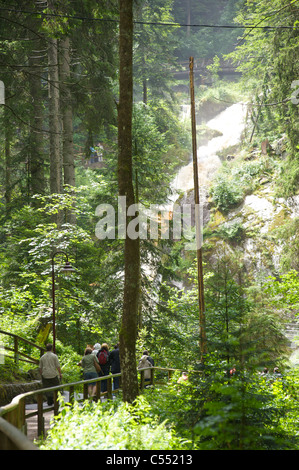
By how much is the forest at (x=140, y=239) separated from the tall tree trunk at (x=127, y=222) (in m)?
0.03

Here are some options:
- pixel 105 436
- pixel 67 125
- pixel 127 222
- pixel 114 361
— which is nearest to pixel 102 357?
pixel 114 361

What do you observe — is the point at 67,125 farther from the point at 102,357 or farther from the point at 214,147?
the point at 214,147

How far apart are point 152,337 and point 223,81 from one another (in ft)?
163

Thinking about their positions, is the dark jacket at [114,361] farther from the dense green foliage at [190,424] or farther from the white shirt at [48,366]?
the dense green foliage at [190,424]

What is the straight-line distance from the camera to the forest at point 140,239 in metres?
7.36

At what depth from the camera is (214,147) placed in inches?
1848

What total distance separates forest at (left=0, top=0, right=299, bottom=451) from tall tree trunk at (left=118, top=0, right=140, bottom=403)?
28mm

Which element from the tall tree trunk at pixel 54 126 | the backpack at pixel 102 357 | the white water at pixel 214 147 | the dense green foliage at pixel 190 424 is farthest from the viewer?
the white water at pixel 214 147

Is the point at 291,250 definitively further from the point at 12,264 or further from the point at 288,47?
the point at 12,264

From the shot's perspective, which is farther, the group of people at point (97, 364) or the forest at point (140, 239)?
the group of people at point (97, 364)

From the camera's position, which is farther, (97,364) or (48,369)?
(97,364)

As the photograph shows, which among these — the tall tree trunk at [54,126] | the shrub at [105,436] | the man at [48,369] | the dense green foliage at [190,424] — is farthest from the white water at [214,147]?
the shrub at [105,436]

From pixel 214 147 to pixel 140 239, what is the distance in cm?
3010
